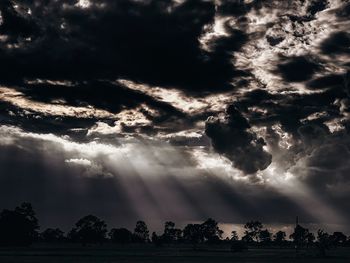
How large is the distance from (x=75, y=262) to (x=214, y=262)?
68.1 ft

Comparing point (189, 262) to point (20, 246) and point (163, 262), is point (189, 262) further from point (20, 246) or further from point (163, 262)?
point (20, 246)

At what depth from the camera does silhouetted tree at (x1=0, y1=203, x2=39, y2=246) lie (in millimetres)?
151875

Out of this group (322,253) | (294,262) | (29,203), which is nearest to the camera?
(294,262)

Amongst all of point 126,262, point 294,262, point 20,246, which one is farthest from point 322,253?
point 20,246

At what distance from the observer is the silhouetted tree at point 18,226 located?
151875 mm

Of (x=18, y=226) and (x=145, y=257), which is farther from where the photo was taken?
(x=18, y=226)

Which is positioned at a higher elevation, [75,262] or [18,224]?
[18,224]

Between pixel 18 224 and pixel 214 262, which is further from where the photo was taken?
pixel 18 224

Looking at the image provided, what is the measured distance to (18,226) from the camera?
157m

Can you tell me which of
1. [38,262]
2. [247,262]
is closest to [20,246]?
[38,262]

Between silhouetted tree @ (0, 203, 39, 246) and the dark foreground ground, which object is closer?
the dark foreground ground

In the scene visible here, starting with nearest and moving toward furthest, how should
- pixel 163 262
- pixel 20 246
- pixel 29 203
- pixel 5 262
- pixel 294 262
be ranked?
pixel 5 262, pixel 163 262, pixel 294 262, pixel 20 246, pixel 29 203

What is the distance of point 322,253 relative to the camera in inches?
3986

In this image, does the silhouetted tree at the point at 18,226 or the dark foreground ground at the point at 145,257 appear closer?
the dark foreground ground at the point at 145,257
